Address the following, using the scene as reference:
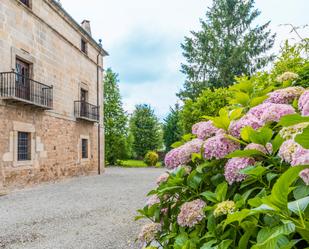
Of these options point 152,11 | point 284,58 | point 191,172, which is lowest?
point 191,172

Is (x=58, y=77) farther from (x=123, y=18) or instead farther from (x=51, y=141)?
(x=123, y=18)

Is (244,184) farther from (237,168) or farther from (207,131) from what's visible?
(207,131)

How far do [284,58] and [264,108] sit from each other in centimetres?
182

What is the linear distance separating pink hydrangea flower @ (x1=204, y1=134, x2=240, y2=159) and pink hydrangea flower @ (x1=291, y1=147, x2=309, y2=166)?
0.37 meters

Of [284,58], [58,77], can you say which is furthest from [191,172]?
[58,77]

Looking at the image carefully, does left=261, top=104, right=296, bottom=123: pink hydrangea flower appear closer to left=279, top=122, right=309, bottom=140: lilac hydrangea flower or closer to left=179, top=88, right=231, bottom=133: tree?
left=279, top=122, right=309, bottom=140: lilac hydrangea flower

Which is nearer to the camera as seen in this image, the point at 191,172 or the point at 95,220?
the point at 191,172

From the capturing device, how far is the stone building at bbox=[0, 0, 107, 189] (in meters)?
9.88

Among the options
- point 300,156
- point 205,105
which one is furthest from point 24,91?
point 300,156

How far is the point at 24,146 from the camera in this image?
10820 millimetres

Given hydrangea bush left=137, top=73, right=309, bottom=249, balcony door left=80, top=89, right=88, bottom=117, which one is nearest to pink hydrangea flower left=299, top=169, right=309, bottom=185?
hydrangea bush left=137, top=73, right=309, bottom=249

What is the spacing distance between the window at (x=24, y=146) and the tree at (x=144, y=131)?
19.3 metres

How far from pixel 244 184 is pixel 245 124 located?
0.81ft

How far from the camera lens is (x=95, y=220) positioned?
217 inches
